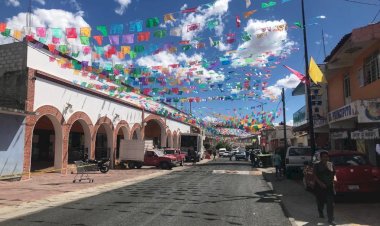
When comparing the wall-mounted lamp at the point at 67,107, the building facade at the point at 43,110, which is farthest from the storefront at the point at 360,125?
the wall-mounted lamp at the point at 67,107

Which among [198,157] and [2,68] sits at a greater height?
[2,68]

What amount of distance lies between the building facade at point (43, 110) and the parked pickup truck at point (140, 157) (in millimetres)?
1064

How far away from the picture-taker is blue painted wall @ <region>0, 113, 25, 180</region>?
18953mm

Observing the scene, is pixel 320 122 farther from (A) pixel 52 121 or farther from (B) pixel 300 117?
(A) pixel 52 121

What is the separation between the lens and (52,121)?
2394 centimetres

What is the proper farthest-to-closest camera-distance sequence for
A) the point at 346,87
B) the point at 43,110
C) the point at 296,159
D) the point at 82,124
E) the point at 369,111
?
1. the point at 82,124
2. the point at 296,159
3. the point at 43,110
4. the point at 346,87
5. the point at 369,111

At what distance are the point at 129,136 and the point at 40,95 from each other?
14.8m

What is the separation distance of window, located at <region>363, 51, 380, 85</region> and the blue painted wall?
16742 millimetres

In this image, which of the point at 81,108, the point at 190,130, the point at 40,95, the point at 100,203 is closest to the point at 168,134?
the point at 190,130

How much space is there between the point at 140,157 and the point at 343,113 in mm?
18996

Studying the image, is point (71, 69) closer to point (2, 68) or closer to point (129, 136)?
point (2, 68)

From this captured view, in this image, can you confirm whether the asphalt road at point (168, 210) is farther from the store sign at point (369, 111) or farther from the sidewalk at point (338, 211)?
the store sign at point (369, 111)

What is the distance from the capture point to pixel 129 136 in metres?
36.1

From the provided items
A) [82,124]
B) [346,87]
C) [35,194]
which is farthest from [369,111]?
[82,124]
